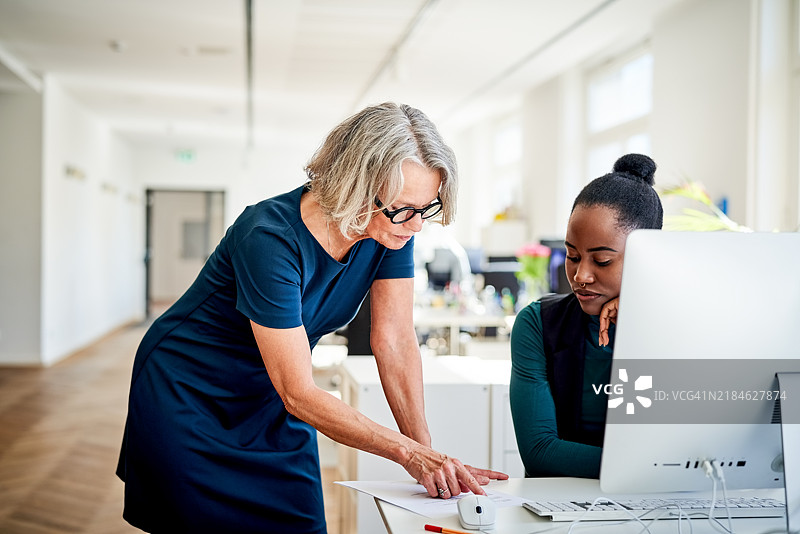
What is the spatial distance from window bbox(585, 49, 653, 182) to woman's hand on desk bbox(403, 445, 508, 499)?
5943 mm

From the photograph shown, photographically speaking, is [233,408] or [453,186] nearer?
[453,186]

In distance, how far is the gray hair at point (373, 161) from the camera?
4.49 feet

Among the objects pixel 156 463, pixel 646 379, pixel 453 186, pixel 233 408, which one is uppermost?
pixel 453 186

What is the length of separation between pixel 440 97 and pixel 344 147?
319 inches

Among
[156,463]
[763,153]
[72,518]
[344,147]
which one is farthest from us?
[763,153]

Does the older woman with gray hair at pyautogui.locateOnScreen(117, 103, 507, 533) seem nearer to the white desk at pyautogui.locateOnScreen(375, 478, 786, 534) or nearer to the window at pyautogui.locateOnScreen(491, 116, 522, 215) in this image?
the white desk at pyautogui.locateOnScreen(375, 478, 786, 534)

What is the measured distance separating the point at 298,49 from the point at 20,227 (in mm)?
3466

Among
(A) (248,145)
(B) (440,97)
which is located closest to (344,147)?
(B) (440,97)

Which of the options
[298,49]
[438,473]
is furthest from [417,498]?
[298,49]

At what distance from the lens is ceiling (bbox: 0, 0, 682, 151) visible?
5707mm

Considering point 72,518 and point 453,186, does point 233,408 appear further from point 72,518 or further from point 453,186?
point 72,518

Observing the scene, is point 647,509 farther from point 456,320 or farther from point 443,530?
point 456,320

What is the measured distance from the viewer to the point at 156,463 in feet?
4.99

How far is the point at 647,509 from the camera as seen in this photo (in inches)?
50.9
